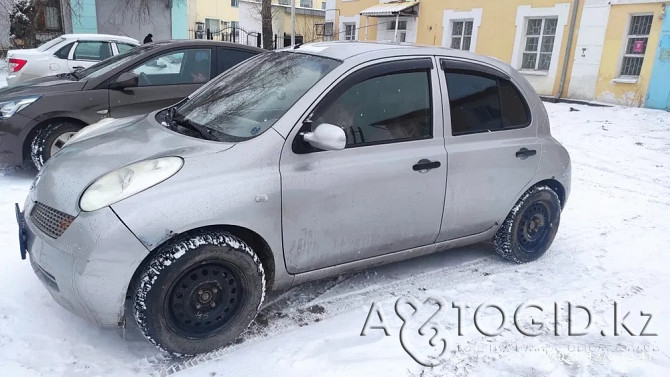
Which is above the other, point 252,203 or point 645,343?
point 252,203

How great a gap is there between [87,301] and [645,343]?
3434 mm

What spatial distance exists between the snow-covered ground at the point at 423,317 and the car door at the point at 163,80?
151 cm

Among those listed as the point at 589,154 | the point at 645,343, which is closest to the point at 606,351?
the point at 645,343

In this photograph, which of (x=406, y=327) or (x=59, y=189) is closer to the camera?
(x=59, y=189)

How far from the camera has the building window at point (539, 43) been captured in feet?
48.3

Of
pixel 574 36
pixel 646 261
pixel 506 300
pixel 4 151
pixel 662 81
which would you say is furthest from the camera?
pixel 574 36

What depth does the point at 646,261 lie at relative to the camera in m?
4.43

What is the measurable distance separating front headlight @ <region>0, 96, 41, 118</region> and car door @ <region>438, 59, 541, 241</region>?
457 cm

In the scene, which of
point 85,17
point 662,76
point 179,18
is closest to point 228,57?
point 662,76

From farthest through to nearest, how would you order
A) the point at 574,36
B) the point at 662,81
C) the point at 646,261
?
1. the point at 574,36
2. the point at 662,81
3. the point at 646,261

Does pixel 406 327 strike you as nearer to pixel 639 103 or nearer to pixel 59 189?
pixel 59 189

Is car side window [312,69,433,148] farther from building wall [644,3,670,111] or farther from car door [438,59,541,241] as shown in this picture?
building wall [644,3,670,111]

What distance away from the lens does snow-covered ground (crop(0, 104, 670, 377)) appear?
2.78 metres

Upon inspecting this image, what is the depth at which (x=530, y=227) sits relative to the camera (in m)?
4.28
